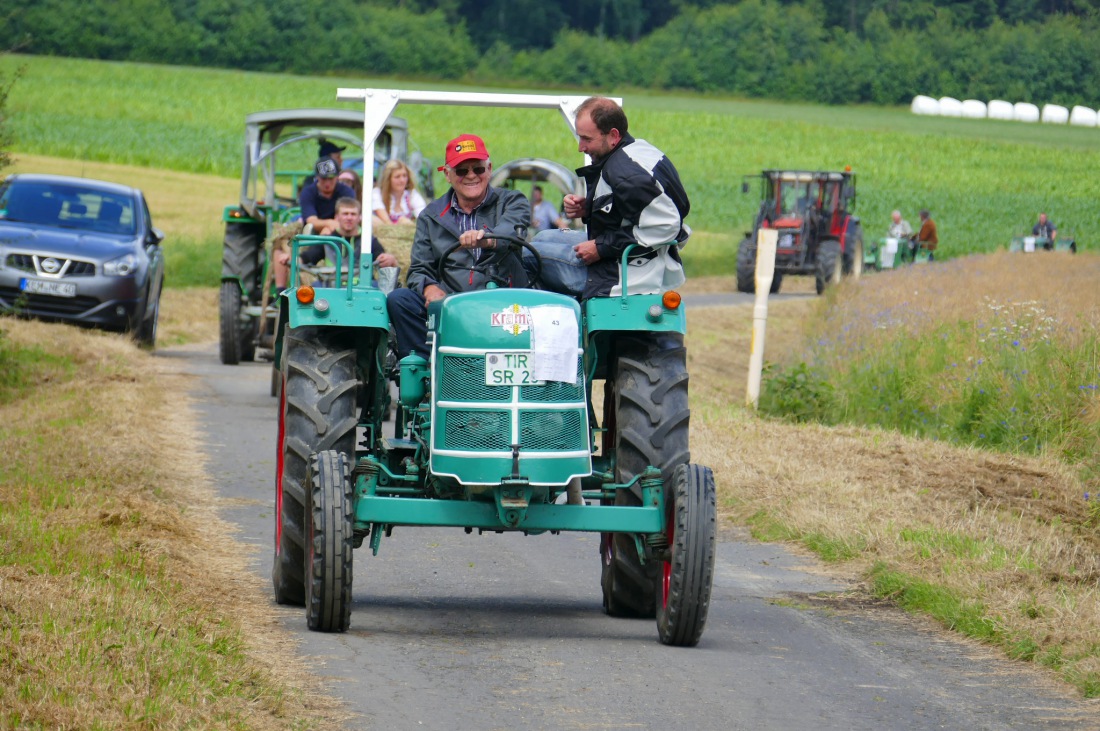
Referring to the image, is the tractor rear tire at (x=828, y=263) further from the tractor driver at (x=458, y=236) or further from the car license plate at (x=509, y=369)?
the car license plate at (x=509, y=369)

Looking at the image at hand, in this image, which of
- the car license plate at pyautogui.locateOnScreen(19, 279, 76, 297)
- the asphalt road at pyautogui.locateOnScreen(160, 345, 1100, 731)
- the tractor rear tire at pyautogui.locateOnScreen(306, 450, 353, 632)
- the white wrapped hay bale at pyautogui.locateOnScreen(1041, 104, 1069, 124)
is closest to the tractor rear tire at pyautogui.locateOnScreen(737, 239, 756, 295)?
the white wrapped hay bale at pyautogui.locateOnScreen(1041, 104, 1069, 124)

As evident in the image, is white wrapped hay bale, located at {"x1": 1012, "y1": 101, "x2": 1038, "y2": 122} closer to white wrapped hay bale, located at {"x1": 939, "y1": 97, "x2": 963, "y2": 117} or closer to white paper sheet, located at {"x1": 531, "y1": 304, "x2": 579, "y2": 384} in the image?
white wrapped hay bale, located at {"x1": 939, "y1": 97, "x2": 963, "y2": 117}

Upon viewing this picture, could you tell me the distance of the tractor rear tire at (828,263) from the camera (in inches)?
1319

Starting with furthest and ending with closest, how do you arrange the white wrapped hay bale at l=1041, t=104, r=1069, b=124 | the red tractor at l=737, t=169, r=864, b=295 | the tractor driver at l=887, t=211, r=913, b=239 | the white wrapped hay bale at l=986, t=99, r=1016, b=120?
the tractor driver at l=887, t=211, r=913, b=239 → the red tractor at l=737, t=169, r=864, b=295 → the white wrapped hay bale at l=986, t=99, r=1016, b=120 → the white wrapped hay bale at l=1041, t=104, r=1069, b=124

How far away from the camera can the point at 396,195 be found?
14.8 m

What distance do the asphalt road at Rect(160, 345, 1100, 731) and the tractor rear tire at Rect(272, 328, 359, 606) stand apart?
0.64 feet

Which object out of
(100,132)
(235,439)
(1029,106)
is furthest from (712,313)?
(100,132)

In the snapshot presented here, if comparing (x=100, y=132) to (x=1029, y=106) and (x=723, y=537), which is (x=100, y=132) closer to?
(x=1029, y=106)

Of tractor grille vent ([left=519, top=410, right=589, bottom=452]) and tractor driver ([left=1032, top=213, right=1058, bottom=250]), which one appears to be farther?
tractor driver ([left=1032, top=213, right=1058, bottom=250])

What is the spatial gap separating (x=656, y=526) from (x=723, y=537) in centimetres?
321

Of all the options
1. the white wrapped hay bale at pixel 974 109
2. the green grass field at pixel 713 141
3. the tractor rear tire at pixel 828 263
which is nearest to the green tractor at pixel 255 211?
the green grass field at pixel 713 141

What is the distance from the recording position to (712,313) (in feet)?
95.6

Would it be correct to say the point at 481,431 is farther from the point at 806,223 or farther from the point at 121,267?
the point at 806,223

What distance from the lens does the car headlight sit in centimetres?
1794
